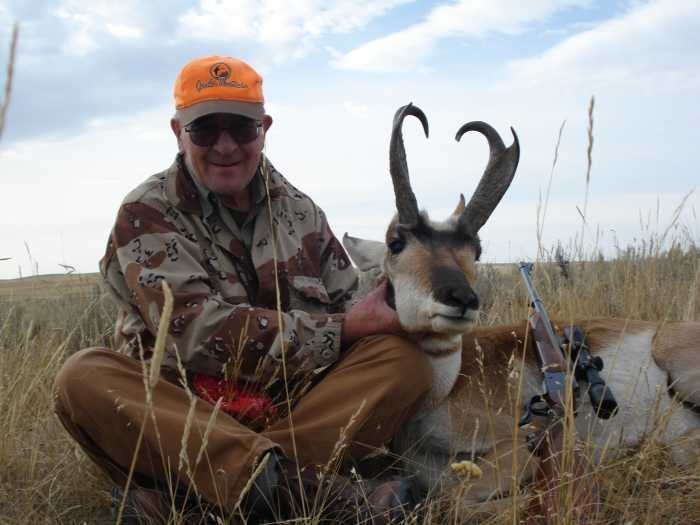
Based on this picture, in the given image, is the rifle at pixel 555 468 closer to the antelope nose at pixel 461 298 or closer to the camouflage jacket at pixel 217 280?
the antelope nose at pixel 461 298

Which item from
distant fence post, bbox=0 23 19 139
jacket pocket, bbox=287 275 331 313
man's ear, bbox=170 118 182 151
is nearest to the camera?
distant fence post, bbox=0 23 19 139

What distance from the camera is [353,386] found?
379cm

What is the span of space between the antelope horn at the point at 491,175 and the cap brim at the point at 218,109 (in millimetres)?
1157

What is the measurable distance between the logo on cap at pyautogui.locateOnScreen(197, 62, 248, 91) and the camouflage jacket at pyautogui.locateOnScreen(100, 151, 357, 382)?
447 millimetres

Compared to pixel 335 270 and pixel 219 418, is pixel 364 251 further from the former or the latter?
pixel 219 418

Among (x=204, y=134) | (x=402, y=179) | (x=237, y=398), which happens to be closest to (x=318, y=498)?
(x=237, y=398)

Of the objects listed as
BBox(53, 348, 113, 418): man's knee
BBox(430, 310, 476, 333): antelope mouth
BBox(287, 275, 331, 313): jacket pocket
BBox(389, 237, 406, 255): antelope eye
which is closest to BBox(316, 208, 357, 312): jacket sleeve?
BBox(287, 275, 331, 313): jacket pocket

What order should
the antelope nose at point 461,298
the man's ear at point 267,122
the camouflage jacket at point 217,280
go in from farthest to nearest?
1. the man's ear at point 267,122
2. the camouflage jacket at point 217,280
3. the antelope nose at point 461,298

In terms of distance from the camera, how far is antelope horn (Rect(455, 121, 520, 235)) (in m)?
4.45

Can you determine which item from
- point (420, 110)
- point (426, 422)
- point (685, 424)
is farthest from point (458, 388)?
point (420, 110)

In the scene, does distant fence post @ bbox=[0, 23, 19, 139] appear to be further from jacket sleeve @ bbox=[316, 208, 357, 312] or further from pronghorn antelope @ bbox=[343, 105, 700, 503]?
jacket sleeve @ bbox=[316, 208, 357, 312]

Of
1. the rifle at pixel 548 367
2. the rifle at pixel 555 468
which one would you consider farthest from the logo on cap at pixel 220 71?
the rifle at pixel 555 468

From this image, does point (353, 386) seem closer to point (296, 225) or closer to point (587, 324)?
point (296, 225)

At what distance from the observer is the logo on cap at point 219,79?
4285 mm
